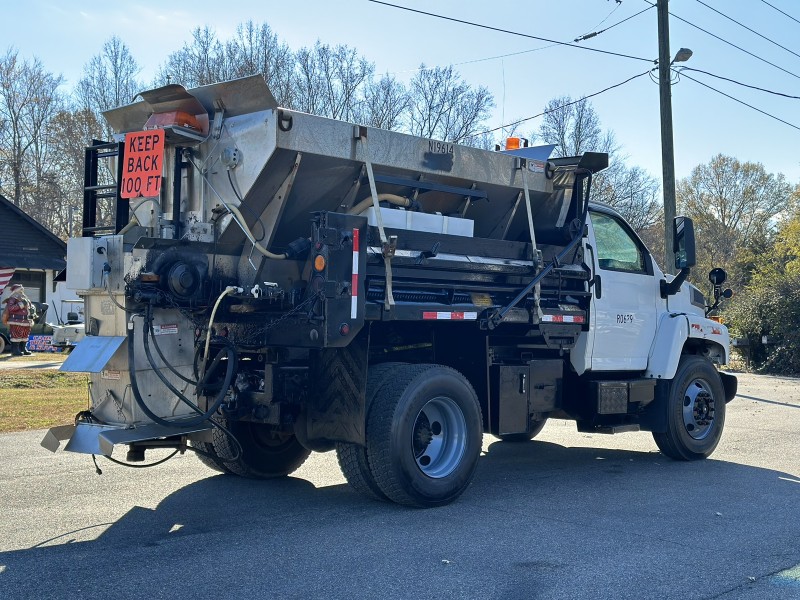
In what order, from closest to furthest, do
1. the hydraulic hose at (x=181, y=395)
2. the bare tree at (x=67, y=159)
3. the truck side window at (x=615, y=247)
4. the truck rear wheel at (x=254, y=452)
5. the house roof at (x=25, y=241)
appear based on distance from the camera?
the hydraulic hose at (x=181, y=395), the truck rear wheel at (x=254, y=452), the truck side window at (x=615, y=247), the house roof at (x=25, y=241), the bare tree at (x=67, y=159)

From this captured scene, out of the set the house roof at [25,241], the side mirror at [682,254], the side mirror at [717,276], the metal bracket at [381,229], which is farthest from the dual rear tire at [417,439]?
the house roof at [25,241]

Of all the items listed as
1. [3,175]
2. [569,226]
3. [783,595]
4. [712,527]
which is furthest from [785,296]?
[3,175]

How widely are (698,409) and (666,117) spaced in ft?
35.1

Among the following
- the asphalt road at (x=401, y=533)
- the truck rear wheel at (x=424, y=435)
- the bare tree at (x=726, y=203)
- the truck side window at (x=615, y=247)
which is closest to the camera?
the asphalt road at (x=401, y=533)

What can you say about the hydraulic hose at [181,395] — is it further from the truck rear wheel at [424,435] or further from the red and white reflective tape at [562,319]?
the red and white reflective tape at [562,319]

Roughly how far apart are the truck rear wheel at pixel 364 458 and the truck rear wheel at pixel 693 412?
11.8 feet

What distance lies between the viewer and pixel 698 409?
29.9 feet

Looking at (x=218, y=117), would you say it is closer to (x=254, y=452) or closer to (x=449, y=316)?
(x=449, y=316)

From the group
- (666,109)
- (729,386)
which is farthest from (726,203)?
(729,386)

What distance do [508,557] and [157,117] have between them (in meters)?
4.04

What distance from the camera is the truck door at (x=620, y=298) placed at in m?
8.44

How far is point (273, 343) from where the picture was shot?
6.48 m

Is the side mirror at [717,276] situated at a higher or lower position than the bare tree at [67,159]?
lower

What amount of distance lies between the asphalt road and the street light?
9645mm
